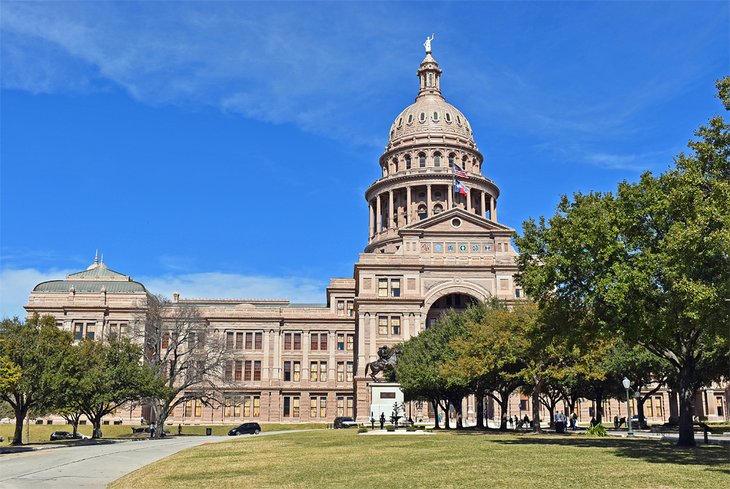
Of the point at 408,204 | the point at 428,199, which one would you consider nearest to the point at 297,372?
the point at 408,204

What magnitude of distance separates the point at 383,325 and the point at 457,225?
15.8m

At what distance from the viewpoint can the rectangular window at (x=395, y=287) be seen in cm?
9512

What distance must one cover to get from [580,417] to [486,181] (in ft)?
142

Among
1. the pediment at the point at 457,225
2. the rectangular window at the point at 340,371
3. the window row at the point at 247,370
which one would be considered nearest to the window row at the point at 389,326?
the pediment at the point at 457,225

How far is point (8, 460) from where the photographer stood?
119 feet

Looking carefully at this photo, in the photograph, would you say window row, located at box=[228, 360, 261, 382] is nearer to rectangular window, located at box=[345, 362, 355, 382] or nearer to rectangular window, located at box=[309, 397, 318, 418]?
rectangular window, located at box=[309, 397, 318, 418]

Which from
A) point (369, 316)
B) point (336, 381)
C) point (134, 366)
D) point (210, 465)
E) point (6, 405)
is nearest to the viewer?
point (210, 465)

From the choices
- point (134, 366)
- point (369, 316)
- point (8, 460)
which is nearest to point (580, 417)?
point (369, 316)

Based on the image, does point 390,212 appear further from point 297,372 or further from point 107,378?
point 107,378

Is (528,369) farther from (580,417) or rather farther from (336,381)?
(336,381)

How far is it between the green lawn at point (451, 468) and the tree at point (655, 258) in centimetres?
512

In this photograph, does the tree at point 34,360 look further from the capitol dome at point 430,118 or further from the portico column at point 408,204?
the capitol dome at point 430,118

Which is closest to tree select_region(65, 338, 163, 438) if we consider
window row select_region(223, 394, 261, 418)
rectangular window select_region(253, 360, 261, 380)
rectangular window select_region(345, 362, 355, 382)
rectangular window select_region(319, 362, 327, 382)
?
window row select_region(223, 394, 261, 418)

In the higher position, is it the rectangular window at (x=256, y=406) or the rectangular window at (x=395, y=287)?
the rectangular window at (x=395, y=287)
